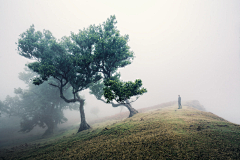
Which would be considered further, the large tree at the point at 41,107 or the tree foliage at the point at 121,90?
the large tree at the point at 41,107

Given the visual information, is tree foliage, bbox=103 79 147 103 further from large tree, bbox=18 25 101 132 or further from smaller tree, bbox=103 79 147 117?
large tree, bbox=18 25 101 132

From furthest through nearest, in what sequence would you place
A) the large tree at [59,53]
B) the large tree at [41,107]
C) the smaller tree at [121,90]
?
the large tree at [41,107]
the large tree at [59,53]
the smaller tree at [121,90]

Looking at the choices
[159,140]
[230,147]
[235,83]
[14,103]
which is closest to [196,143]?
[230,147]

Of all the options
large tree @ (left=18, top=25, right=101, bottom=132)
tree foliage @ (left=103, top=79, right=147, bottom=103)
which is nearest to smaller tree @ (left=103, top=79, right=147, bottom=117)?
tree foliage @ (left=103, top=79, right=147, bottom=103)

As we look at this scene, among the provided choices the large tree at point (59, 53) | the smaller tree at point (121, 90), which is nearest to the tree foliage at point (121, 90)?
the smaller tree at point (121, 90)

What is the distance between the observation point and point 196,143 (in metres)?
5.78

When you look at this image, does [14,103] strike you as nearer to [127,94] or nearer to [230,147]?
[127,94]

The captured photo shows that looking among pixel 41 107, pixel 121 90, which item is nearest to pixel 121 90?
pixel 121 90

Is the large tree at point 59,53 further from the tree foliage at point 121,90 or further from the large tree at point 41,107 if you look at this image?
the large tree at point 41,107

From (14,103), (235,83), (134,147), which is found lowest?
(235,83)

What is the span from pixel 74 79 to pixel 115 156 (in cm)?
1548

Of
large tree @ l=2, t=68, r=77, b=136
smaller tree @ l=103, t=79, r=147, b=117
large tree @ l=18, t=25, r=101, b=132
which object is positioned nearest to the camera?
smaller tree @ l=103, t=79, r=147, b=117

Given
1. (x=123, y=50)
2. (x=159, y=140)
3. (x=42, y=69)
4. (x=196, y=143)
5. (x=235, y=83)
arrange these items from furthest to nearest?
1. (x=235, y=83)
2. (x=123, y=50)
3. (x=42, y=69)
4. (x=159, y=140)
5. (x=196, y=143)

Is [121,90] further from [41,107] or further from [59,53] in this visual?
[41,107]
